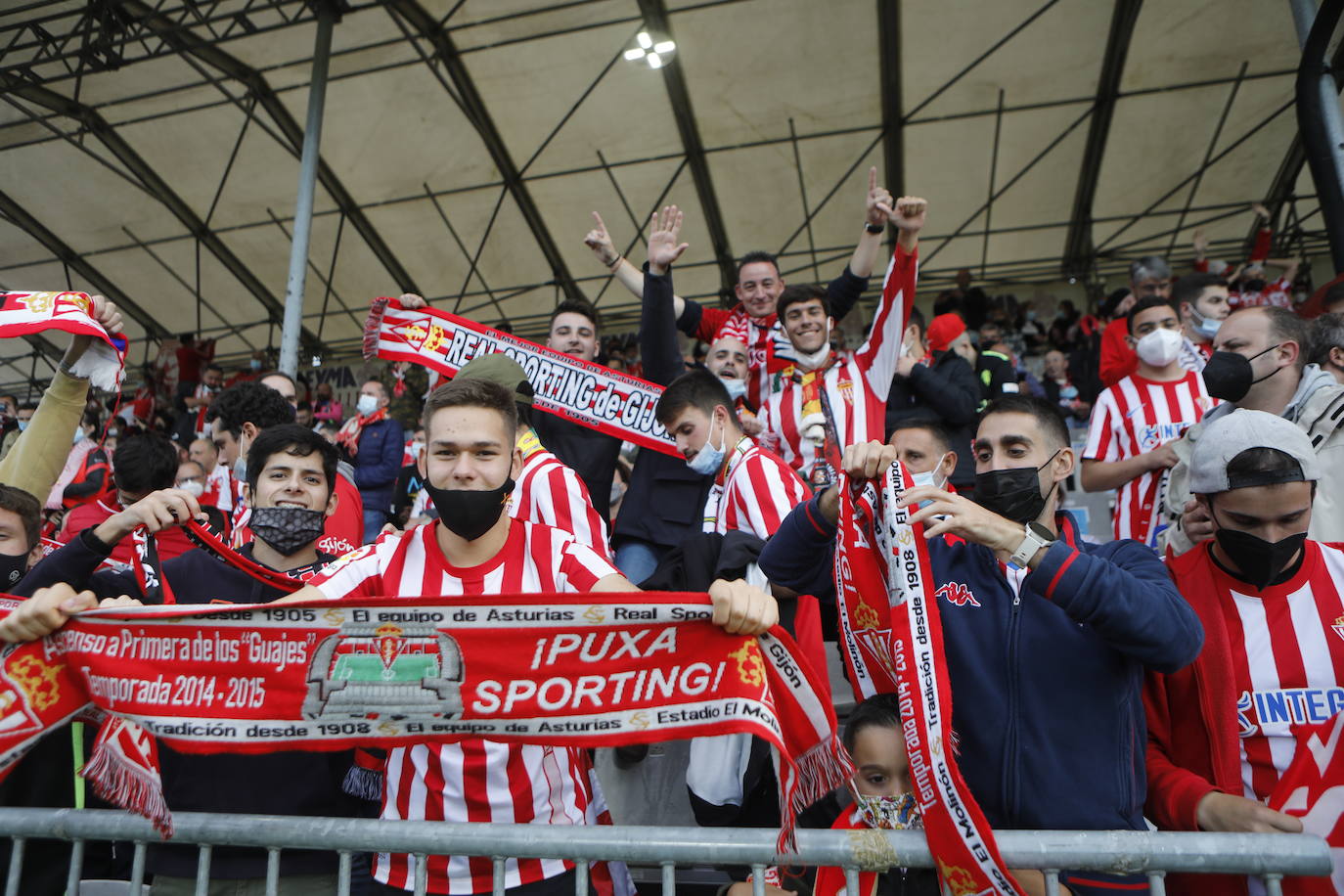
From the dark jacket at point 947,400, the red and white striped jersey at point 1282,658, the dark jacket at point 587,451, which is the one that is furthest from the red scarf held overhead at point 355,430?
the red and white striped jersey at point 1282,658

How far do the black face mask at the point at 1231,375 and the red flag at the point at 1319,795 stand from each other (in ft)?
5.19

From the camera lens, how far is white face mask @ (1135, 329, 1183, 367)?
4.44 metres

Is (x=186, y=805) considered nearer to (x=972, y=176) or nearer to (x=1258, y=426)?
(x=1258, y=426)

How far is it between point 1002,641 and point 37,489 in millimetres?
3425

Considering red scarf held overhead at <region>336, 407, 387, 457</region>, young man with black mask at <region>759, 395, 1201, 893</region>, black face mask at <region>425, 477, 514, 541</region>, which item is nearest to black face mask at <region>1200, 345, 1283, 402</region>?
young man with black mask at <region>759, 395, 1201, 893</region>

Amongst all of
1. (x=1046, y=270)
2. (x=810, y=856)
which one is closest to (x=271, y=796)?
(x=810, y=856)

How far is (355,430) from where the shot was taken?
7.42 metres

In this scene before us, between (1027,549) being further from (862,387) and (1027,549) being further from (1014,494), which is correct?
(862,387)

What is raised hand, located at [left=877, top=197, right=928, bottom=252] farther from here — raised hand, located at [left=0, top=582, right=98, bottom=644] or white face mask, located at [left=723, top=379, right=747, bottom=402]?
raised hand, located at [left=0, top=582, right=98, bottom=644]

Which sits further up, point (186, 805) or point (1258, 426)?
point (1258, 426)

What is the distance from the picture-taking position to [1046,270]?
606 inches

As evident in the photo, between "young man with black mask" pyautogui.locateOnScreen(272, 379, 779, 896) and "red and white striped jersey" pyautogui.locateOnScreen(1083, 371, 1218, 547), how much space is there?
10.2 ft

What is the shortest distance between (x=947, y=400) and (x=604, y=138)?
9.25m

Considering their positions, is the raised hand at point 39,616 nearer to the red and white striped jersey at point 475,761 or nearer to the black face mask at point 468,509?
the red and white striped jersey at point 475,761
